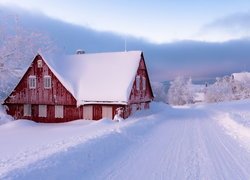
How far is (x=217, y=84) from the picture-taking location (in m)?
93.9

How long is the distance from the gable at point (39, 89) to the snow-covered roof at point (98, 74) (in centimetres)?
68

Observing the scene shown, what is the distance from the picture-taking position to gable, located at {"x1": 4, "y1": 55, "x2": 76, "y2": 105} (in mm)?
34219

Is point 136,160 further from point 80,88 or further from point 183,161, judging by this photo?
point 80,88

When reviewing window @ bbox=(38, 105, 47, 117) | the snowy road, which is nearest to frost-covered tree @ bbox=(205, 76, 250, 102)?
window @ bbox=(38, 105, 47, 117)

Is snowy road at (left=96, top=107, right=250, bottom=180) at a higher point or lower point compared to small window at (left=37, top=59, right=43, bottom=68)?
lower

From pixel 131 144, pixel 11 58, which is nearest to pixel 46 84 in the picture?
pixel 11 58

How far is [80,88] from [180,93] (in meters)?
69.0

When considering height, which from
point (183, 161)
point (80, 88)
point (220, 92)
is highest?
point (80, 88)

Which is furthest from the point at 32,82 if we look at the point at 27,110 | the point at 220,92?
the point at 220,92

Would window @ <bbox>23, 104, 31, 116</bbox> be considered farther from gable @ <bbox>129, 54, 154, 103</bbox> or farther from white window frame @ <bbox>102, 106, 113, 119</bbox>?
gable @ <bbox>129, 54, 154, 103</bbox>

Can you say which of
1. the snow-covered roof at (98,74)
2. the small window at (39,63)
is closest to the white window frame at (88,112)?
the snow-covered roof at (98,74)

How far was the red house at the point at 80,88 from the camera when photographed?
32.0 metres

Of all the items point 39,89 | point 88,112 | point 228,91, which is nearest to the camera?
point 88,112

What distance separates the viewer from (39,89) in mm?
35500
